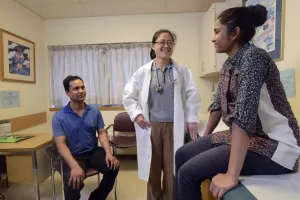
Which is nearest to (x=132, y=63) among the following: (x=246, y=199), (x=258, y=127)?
(x=258, y=127)

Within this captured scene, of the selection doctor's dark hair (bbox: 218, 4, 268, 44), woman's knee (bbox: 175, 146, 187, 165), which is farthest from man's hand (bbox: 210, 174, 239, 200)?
doctor's dark hair (bbox: 218, 4, 268, 44)

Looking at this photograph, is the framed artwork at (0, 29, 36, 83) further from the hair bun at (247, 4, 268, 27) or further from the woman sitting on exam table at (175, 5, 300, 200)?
the hair bun at (247, 4, 268, 27)

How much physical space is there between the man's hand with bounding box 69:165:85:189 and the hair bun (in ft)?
4.63

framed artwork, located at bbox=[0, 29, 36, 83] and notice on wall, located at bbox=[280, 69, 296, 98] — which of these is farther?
framed artwork, located at bbox=[0, 29, 36, 83]

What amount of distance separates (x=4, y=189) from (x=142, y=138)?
1.75 metres

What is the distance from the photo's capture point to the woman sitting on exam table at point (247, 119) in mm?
698

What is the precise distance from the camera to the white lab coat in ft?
4.76

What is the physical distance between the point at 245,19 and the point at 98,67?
2486 millimetres

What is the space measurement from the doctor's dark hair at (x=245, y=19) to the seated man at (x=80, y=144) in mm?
1273

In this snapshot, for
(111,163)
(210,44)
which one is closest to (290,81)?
(210,44)

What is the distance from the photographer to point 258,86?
69cm

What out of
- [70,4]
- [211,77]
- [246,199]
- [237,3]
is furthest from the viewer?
[211,77]

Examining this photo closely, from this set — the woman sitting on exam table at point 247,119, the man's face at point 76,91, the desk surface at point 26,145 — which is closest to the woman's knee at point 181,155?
the woman sitting on exam table at point 247,119

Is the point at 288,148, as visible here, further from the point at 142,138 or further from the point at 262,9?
the point at 142,138
